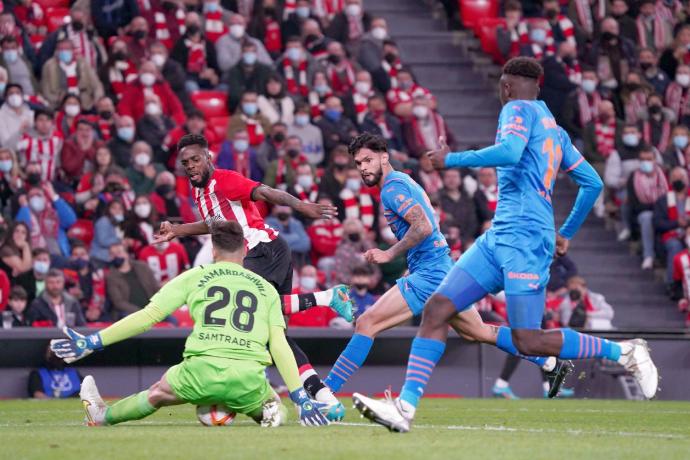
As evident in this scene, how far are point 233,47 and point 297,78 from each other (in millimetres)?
1064

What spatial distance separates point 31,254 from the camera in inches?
730

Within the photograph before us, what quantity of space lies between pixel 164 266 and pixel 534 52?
7.89 m

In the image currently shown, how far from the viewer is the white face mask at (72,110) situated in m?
20.5

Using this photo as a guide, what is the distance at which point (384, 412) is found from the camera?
987 centimetres

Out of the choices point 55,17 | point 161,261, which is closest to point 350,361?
point 161,261

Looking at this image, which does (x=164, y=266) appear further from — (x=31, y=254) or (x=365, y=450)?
(x=365, y=450)

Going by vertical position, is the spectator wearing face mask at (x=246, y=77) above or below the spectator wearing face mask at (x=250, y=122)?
above

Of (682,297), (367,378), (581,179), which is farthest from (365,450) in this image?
(682,297)

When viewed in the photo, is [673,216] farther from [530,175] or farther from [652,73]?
[530,175]

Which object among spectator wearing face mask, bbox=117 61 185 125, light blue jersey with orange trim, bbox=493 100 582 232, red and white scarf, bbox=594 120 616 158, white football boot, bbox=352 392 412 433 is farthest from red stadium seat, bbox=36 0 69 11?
white football boot, bbox=352 392 412 433

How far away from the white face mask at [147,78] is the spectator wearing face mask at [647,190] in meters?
6.89

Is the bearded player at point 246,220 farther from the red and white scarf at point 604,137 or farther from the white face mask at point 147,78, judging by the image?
the red and white scarf at point 604,137

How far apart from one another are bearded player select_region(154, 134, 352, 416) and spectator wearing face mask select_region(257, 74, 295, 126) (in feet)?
30.0

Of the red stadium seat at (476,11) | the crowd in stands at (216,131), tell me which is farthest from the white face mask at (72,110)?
the red stadium seat at (476,11)
